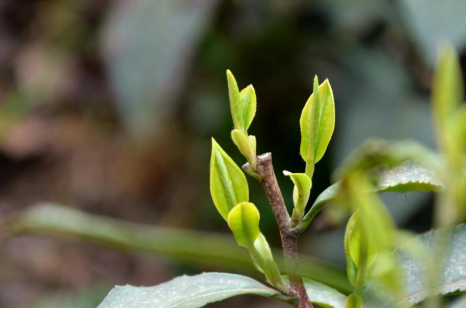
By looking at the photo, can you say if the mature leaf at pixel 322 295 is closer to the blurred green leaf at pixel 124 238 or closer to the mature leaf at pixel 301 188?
the mature leaf at pixel 301 188

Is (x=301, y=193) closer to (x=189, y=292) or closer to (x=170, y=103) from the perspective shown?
(x=189, y=292)

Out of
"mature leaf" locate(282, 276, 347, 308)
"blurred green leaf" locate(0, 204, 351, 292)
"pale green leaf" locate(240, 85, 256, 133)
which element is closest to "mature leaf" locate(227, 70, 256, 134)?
→ "pale green leaf" locate(240, 85, 256, 133)

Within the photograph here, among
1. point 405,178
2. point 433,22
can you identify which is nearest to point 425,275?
point 405,178

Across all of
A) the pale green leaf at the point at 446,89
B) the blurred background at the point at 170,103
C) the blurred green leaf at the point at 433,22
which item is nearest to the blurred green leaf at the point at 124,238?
the blurred background at the point at 170,103

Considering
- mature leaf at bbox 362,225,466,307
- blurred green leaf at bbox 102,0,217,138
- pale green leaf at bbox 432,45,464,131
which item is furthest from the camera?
blurred green leaf at bbox 102,0,217,138

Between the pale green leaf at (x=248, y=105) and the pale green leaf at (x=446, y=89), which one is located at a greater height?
the pale green leaf at (x=248, y=105)

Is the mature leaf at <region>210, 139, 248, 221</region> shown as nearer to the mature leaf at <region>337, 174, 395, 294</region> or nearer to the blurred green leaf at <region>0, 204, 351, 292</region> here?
the mature leaf at <region>337, 174, 395, 294</region>
